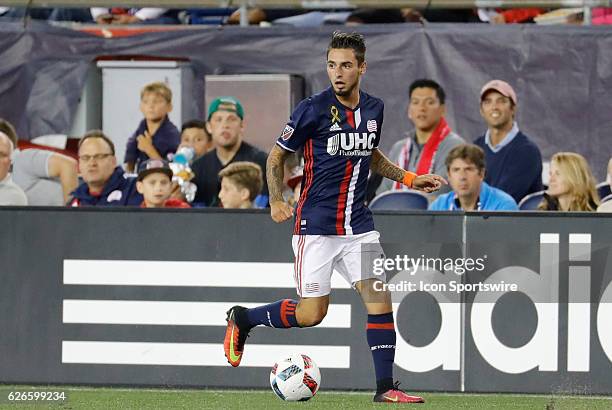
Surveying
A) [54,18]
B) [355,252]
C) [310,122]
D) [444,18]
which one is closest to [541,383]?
[355,252]

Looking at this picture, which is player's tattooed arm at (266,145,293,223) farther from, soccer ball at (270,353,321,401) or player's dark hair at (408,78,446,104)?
player's dark hair at (408,78,446,104)

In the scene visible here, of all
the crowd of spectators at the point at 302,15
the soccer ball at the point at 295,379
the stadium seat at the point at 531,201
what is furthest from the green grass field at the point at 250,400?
the crowd of spectators at the point at 302,15

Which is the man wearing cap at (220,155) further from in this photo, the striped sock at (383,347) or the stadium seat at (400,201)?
the striped sock at (383,347)

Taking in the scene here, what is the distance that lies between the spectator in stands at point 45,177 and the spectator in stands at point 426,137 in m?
2.54

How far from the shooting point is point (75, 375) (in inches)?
371

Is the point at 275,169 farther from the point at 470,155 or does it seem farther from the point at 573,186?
the point at 573,186

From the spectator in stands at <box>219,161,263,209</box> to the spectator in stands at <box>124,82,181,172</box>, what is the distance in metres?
1.76

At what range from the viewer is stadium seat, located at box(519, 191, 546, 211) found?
10633 mm

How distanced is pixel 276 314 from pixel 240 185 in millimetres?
1972

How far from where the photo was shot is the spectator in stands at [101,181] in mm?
10633

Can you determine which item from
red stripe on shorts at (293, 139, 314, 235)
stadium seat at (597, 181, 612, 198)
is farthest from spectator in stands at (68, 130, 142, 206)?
stadium seat at (597, 181, 612, 198)

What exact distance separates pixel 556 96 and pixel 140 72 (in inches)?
146

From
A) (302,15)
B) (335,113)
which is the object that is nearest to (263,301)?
(335,113)

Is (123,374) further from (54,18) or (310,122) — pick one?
(54,18)
